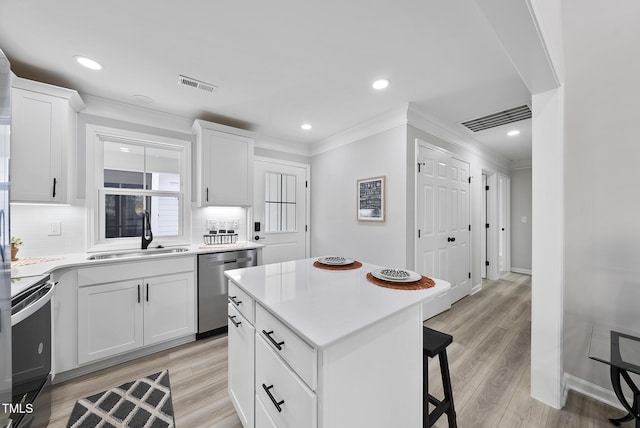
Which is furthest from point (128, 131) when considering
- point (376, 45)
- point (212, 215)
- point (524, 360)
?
point (524, 360)

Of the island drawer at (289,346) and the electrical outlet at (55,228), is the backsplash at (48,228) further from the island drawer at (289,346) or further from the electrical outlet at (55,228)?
the island drawer at (289,346)

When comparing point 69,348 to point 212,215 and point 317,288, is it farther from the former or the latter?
point 317,288

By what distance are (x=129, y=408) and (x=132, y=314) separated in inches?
31.3

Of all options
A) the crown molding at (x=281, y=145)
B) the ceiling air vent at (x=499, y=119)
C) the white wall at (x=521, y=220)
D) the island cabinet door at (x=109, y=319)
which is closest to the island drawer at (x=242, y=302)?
the island cabinet door at (x=109, y=319)

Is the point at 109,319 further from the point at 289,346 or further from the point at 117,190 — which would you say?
the point at 289,346

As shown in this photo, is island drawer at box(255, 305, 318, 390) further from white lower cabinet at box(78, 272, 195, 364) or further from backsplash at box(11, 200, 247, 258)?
backsplash at box(11, 200, 247, 258)

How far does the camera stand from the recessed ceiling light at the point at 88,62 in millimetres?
1855

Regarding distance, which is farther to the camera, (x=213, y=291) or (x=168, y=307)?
(x=213, y=291)

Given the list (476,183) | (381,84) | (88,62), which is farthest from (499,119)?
(88,62)

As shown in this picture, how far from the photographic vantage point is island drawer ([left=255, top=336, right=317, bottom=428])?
33.2 inches

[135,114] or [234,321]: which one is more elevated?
[135,114]

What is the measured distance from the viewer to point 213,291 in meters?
2.65

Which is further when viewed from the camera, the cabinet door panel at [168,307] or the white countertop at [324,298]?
the cabinet door panel at [168,307]

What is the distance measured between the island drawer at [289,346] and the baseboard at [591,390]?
217 cm
